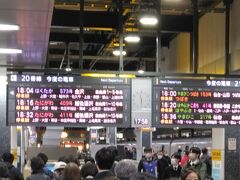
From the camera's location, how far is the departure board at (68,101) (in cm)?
1087

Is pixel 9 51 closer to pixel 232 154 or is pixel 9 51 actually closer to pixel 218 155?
pixel 218 155

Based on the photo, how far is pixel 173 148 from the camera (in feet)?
95.4

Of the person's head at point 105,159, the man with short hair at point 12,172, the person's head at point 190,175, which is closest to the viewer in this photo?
the person's head at point 105,159

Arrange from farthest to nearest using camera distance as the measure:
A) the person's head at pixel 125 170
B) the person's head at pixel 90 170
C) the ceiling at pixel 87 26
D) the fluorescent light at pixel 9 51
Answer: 1. the fluorescent light at pixel 9 51
2. the ceiling at pixel 87 26
3. the person's head at pixel 90 170
4. the person's head at pixel 125 170

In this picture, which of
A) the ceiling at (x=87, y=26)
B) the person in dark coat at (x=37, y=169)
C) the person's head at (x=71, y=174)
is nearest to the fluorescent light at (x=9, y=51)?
the ceiling at (x=87, y=26)

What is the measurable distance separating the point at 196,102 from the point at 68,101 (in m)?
2.54

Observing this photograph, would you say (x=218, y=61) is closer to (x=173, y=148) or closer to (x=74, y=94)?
(x=74, y=94)

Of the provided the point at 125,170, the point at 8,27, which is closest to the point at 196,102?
the point at 8,27

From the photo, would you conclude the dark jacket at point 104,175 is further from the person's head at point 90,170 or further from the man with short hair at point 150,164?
the man with short hair at point 150,164

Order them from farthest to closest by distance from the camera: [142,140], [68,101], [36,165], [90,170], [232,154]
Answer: [142,140] < [232,154] < [68,101] < [36,165] < [90,170]

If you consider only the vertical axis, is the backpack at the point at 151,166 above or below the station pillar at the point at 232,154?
below

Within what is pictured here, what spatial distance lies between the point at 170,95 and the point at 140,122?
0.80 m

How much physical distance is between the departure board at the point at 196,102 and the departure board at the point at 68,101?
652mm

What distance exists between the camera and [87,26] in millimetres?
12750
